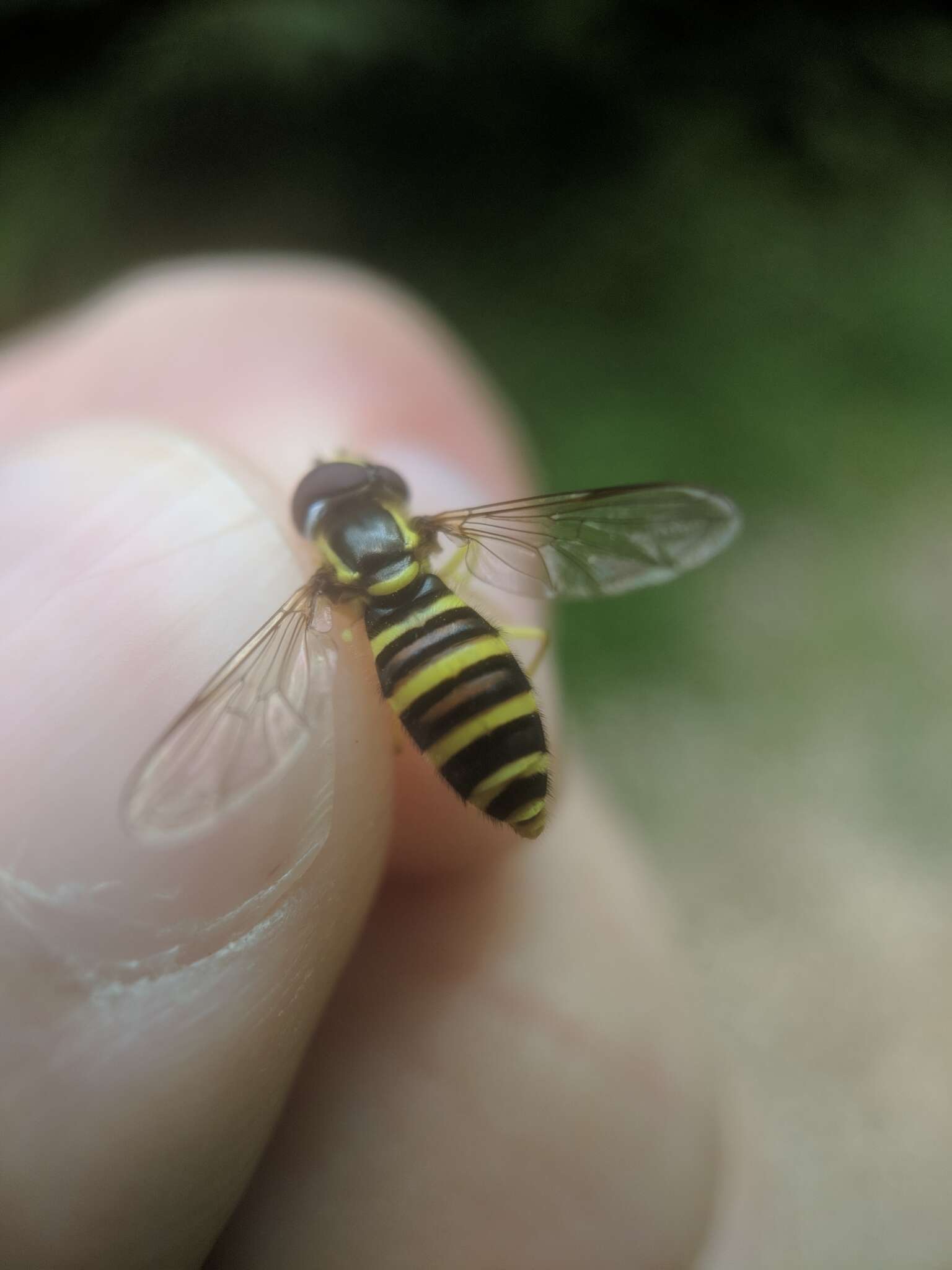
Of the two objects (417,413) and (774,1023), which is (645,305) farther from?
(774,1023)

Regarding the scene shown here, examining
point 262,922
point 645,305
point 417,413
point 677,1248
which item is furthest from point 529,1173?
point 645,305

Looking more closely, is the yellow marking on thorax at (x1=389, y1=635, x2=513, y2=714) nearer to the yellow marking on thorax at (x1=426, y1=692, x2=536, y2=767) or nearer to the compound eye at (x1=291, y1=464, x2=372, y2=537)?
the yellow marking on thorax at (x1=426, y1=692, x2=536, y2=767)

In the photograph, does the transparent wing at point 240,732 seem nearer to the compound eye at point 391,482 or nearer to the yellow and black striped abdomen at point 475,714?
the yellow and black striped abdomen at point 475,714

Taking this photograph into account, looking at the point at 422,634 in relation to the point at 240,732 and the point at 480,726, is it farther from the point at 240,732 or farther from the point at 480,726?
the point at 240,732

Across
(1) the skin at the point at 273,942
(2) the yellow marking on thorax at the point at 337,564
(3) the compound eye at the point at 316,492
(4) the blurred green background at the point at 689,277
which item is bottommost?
(1) the skin at the point at 273,942

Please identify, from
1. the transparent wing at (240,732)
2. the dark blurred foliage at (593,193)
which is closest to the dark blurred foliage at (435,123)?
the dark blurred foliage at (593,193)

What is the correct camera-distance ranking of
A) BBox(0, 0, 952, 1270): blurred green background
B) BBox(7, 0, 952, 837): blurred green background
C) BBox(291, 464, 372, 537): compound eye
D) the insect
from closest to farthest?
1. the insect
2. BBox(291, 464, 372, 537): compound eye
3. BBox(0, 0, 952, 1270): blurred green background
4. BBox(7, 0, 952, 837): blurred green background

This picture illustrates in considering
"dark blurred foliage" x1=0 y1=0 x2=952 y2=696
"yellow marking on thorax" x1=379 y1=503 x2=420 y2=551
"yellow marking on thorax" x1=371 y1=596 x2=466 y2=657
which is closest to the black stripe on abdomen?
"yellow marking on thorax" x1=371 y1=596 x2=466 y2=657
